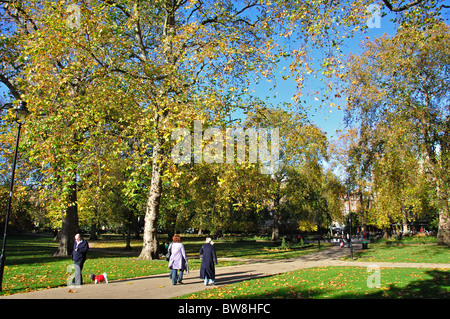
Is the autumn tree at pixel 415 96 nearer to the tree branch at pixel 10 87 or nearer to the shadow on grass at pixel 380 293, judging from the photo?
the shadow on grass at pixel 380 293

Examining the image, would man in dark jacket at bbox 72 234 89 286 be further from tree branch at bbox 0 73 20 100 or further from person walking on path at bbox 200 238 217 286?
tree branch at bbox 0 73 20 100

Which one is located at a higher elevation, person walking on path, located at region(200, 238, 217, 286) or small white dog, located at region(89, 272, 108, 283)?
person walking on path, located at region(200, 238, 217, 286)

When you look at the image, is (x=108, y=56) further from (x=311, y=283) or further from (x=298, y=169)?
(x=298, y=169)

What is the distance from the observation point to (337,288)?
29.1 ft

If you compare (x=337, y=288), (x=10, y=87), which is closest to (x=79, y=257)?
(x=337, y=288)

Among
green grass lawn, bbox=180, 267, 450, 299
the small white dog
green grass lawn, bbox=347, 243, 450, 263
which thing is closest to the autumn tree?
green grass lawn, bbox=347, 243, 450, 263

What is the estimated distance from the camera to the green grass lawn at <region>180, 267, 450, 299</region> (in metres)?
7.95

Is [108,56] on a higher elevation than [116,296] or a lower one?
higher

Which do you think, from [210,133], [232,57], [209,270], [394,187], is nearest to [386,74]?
[394,187]

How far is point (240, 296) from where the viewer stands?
8.07 meters

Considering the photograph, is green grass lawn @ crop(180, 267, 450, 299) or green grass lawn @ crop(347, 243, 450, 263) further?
green grass lawn @ crop(347, 243, 450, 263)

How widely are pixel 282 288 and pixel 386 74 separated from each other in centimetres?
2125

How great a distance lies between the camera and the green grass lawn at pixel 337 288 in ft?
26.1

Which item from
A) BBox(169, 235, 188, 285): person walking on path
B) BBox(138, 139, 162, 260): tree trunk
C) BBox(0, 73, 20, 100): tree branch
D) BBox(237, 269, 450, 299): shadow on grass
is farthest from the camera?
BBox(0, 73, 20, 100): tree branch
